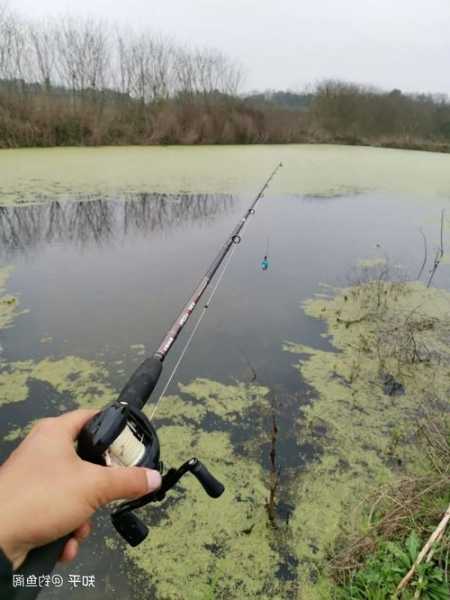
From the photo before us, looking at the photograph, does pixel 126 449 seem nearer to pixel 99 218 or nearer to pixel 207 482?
pixel 207 482

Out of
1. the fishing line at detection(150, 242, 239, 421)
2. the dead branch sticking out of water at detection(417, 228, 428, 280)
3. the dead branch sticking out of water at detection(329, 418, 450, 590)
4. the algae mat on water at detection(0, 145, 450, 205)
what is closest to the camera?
the dead branch sticking out of water at detection(329, 418, 450, 590)

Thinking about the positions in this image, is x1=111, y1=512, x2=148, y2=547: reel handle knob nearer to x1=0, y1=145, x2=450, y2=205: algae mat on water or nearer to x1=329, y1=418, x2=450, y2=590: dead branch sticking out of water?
x1=329, y1=418, x2=450, y2=590: dead branch sticking out of water

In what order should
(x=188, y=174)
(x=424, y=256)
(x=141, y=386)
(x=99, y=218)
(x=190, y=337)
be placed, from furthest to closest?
(x=188, y=174), (x=99, y=218), (x=424, y=256), (x=190, y=337), (x=141, y=386)

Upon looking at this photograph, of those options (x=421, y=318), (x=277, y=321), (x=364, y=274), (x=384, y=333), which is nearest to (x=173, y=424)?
(x=277, y=321)

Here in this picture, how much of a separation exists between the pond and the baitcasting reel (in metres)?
0.73

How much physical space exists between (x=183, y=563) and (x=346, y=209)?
6.41m

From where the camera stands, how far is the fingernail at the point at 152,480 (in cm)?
77

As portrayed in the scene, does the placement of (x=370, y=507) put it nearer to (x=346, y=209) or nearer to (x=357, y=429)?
(x=357, y=429)

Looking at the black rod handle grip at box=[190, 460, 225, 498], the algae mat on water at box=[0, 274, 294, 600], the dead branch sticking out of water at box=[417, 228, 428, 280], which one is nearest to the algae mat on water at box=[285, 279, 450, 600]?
the algae mat on water at box=[0, 274, 294, 600]

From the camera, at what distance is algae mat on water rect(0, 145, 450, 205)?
744cm

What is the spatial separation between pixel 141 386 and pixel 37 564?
0.53m

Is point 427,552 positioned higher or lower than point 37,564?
lower

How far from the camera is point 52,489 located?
694mm

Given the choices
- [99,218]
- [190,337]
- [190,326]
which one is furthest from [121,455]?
[99,218]
